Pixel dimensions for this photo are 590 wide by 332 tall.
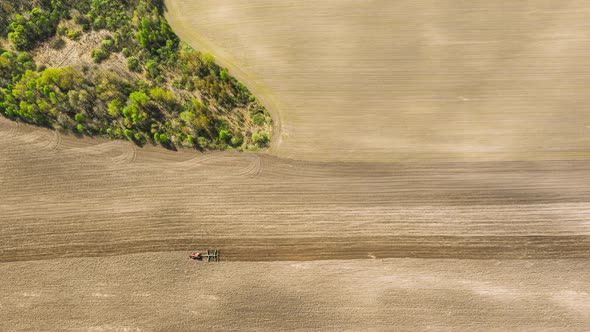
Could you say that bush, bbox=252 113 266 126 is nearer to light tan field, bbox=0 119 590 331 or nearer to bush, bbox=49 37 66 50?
light tan field, bbox=0 119 590 331

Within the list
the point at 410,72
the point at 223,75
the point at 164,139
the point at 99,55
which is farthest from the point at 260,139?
the point at 99,55

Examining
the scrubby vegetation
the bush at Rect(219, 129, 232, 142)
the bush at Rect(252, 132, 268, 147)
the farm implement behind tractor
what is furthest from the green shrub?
the farm implement behind tractor

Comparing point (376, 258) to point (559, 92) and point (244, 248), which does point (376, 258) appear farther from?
point (559, 92)

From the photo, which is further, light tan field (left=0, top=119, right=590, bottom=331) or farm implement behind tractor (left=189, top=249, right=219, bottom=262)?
farm implement behind tractor (left=189, top=249, right=219, bottom=262)

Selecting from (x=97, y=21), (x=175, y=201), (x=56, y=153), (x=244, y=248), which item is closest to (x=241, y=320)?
(x=244, y=248)

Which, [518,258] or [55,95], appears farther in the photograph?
[55,95]

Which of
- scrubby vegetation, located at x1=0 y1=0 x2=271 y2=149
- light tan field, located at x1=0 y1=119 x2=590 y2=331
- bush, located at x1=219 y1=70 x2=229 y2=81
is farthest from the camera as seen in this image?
bush, located at x1=219 y1=70 x2=229 y2=81

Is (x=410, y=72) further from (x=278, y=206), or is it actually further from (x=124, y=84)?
(x=124, y=84)
